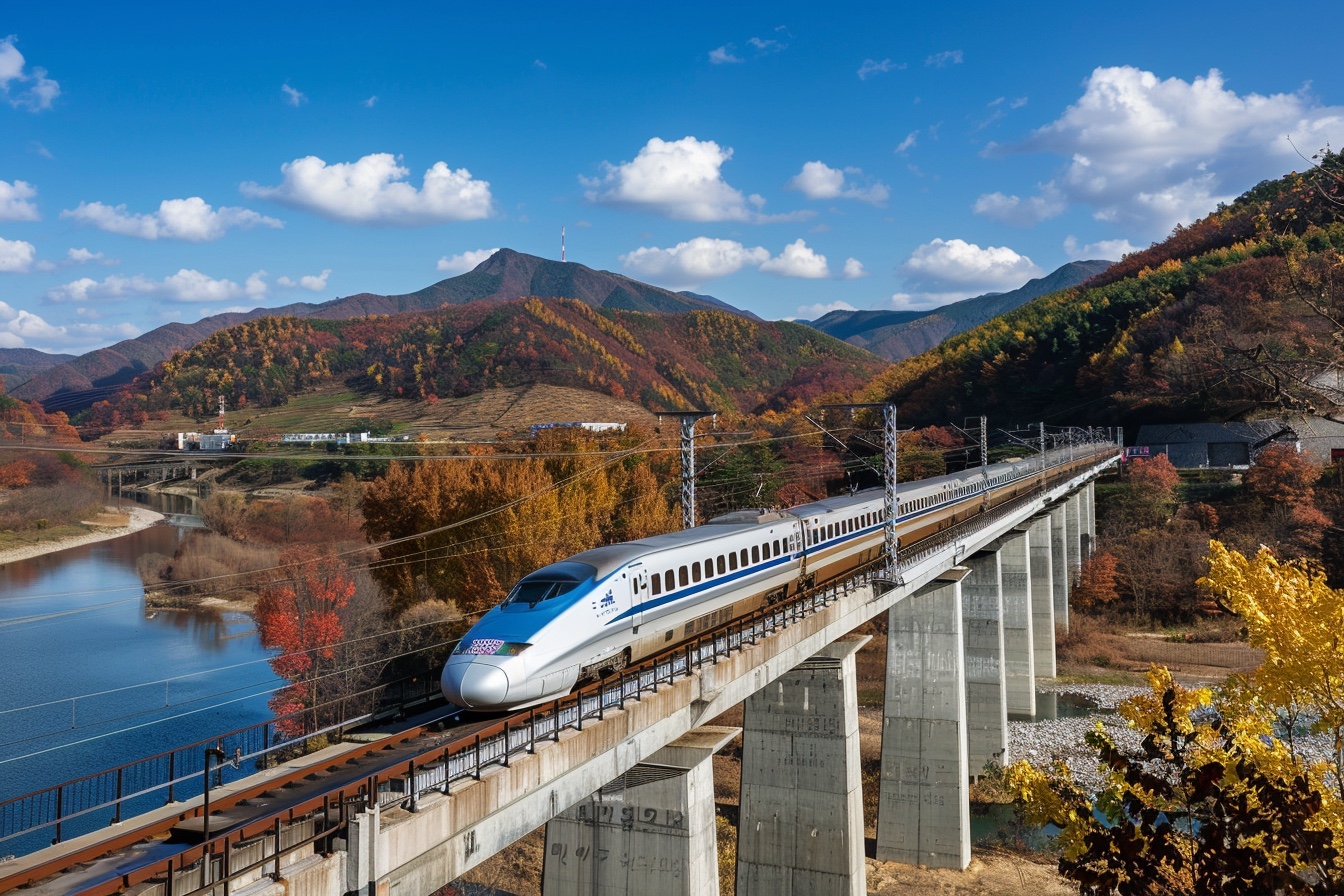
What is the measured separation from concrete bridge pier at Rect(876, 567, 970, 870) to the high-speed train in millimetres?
5762

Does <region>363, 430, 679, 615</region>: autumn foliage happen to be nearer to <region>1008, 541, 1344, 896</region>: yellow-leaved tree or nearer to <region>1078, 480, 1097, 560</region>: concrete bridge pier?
<region>1078, 480, 1097, 560</region>: concrete bridge pier

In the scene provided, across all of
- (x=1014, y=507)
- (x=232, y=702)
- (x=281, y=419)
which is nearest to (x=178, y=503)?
(x=281, y=419)

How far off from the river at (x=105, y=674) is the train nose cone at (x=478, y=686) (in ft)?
47.2

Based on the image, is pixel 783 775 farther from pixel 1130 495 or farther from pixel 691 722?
pixel 1130 495

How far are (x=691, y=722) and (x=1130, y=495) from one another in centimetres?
7848

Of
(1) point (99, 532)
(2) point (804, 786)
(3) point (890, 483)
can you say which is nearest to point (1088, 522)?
(3) point (890, 483)

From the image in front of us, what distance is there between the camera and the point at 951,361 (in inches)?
5536

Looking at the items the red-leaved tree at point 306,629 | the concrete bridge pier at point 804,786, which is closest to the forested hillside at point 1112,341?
the concrete bridge pier at point 804,786

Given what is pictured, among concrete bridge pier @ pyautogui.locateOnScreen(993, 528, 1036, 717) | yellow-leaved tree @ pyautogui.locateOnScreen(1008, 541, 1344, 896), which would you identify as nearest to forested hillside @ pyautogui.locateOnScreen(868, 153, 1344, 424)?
concrete bridge pier @ pyautogui.locateOnScreen(993, 528, 1036, 717)

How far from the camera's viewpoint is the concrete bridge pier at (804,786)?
1051 inches

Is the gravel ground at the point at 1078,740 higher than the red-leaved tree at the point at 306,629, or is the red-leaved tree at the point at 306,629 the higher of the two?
the red-leaved tree at the point at 306,629

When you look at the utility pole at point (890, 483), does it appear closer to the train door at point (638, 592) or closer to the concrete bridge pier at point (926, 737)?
the concrete bridge pier at point (926, 737)

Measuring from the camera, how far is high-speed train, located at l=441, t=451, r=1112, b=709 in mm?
15711

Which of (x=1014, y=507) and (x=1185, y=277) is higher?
(x=1185, y=277)
